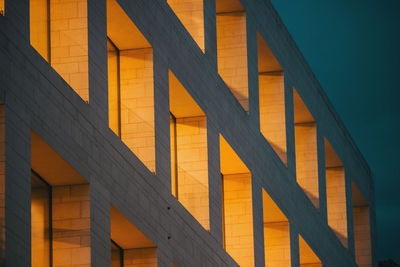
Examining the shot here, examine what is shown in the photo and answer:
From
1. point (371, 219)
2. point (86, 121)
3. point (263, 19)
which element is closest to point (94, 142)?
point (86, 121)

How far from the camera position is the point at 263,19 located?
45656mm

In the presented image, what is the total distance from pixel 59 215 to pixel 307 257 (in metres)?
26.6

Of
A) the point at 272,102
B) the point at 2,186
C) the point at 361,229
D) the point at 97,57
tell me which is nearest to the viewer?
the point at 2,186

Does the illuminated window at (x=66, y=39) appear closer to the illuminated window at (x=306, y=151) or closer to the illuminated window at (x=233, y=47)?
the illuminated window at (x=233, y=47)

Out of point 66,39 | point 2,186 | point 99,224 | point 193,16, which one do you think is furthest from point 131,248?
point 193,16

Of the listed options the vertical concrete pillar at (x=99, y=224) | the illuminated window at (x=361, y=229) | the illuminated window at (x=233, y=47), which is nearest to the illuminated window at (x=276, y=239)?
the illuminated window at (x=233, y=47)

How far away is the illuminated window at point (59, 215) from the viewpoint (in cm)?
2553

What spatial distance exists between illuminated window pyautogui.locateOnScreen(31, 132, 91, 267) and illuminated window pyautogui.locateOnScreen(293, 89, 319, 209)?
26493mm

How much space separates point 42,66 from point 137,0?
702 cm

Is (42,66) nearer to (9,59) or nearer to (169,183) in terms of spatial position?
(9,59)

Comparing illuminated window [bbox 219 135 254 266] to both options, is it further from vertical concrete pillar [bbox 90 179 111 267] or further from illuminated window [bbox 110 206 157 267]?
vertical concrete pillar [bbox 90 179 111 267]

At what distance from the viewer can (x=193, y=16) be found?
1475 inches

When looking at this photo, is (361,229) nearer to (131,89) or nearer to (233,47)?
(233,47)

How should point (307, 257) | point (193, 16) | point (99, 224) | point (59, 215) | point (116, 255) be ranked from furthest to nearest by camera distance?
point (307, 257) → point (193, 16) → point (116, 255) → point (99, 224) → point (59, 215)
